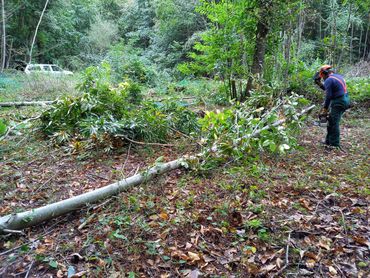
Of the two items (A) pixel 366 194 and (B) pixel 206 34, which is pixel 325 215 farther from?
(B) pixel 206 34

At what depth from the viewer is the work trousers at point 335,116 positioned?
530 centimetres

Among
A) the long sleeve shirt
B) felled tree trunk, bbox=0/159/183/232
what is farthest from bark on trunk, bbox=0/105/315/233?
the long sleeve shirt

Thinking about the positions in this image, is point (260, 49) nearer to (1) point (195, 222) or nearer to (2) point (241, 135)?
(2) point (241, 135)

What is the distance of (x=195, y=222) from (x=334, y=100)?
3.84 m

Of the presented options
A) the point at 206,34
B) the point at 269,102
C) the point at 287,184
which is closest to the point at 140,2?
the point at 206,34

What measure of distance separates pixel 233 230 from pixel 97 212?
4.62 ft

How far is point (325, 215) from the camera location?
123 inches

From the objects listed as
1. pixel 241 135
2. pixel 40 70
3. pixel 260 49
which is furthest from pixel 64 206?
pixel 40 70

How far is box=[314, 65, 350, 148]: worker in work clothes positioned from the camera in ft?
17.2

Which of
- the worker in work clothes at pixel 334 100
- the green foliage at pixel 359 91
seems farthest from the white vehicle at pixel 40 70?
the green foliage at pixel 359 91

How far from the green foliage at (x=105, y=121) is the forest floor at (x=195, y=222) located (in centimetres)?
50

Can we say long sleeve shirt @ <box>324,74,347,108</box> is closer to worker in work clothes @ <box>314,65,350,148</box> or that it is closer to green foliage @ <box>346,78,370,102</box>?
worker in work clothes @ <box>314,65,350,148</box>

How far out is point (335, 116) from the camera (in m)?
5.40

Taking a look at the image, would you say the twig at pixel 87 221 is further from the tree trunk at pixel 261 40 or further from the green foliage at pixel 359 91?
the green foliage at pixel 359 91
